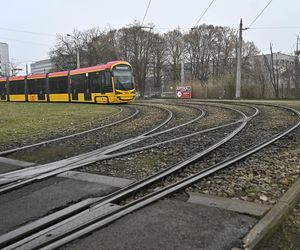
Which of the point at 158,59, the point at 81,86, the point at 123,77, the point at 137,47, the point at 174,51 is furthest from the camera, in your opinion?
the point at 174,51

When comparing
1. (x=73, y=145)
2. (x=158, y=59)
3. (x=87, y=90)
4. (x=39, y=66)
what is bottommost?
(x=73, y=145)

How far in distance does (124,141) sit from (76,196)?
4275 mm

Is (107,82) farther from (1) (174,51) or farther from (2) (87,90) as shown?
(1) (174,51)

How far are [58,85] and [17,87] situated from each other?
842cm

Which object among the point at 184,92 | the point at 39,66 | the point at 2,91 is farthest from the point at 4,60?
the point at 184,92

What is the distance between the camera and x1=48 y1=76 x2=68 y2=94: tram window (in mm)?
30278

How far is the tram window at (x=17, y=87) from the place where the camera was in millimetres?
36250

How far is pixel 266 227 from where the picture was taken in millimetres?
3482

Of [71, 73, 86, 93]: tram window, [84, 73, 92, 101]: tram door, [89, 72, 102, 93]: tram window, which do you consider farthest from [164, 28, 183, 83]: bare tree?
[89, 72, 102, 93]: tram window

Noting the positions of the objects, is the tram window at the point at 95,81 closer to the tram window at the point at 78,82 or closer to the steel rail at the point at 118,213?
the tram window at the point at 78,82

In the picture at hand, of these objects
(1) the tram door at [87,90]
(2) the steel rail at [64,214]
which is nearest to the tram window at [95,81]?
(1) the tram door at [87,90]

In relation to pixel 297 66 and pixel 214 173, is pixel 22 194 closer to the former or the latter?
pixel 214 173

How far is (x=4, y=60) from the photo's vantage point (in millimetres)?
81000

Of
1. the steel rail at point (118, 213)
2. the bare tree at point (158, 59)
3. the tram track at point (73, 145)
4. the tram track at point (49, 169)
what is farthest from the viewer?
the bare tree at point (158, 59)
